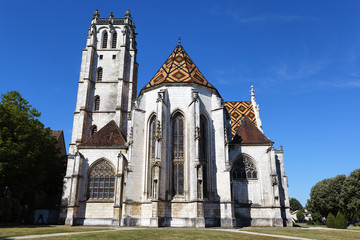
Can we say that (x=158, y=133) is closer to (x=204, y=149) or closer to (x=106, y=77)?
(x=204, y=149)

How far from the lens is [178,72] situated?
76.4 ft

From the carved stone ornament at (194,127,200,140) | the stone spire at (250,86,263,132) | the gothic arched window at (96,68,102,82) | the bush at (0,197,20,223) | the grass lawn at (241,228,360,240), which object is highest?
the gothic arched window at (96,68,102,82)

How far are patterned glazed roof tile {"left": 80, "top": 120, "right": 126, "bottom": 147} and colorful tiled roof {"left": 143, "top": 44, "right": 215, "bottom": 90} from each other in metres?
5.35

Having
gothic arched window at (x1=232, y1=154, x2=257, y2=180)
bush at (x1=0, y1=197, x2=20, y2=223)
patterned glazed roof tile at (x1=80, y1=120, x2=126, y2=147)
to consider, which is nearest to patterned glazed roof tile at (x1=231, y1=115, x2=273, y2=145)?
gothic arched window at (x1=232, y1=154, x2=257, y2=180)

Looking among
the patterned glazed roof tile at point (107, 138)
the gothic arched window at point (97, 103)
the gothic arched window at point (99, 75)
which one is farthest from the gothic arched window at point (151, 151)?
the gothic arched window at point (99, 75)

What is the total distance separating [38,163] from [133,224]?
10538 millimetres

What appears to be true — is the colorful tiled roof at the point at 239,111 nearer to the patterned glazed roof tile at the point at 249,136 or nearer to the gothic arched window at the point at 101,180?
the patterned glazed roof tile at the point at 249,136

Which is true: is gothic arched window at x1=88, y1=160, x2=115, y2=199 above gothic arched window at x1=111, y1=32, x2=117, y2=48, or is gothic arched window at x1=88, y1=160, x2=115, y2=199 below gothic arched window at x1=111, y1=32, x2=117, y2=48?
below

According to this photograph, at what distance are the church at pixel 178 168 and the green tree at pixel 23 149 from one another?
2698 millimetres

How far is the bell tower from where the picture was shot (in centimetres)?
3077

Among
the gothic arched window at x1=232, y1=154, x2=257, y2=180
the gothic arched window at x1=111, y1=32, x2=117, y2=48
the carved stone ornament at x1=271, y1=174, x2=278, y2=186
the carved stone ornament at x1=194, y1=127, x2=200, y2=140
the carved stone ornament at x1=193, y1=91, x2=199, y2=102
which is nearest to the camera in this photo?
the carved stone ornament at x1=194, y1=127, x2=200, y2=140

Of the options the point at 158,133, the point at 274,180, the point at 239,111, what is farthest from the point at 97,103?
the point at 274,180

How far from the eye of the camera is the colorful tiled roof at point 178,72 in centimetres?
2258

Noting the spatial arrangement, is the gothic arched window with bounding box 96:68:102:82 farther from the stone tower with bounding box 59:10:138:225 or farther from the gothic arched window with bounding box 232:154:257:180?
the gothic arched window with bounding box 232:154:257:180
